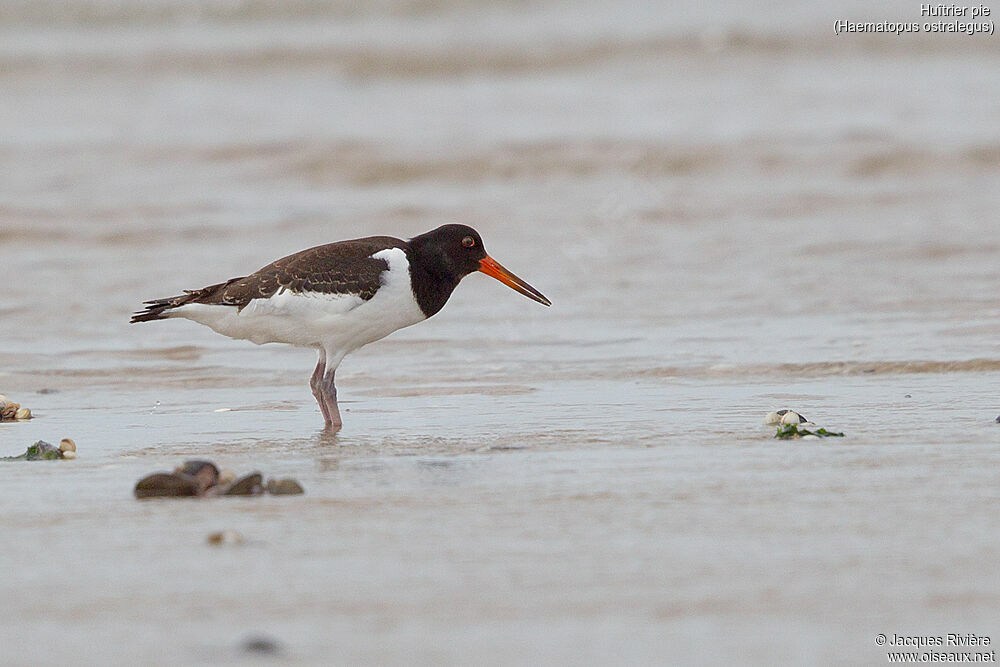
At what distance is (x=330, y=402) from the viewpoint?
19.7 feet

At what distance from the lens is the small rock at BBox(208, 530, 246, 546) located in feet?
12.0

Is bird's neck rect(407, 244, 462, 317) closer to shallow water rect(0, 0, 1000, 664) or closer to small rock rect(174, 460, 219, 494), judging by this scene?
shallow water rect(0, 0, 1000, 664)

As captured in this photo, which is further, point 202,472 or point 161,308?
point 161,308

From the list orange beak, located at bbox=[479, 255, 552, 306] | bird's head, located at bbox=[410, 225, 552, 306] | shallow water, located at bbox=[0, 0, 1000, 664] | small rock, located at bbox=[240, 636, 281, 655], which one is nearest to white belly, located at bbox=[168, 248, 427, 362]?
bird's head, located at bbox=[410, 225, 552, 306]

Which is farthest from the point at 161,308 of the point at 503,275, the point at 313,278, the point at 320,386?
the point at 503,275

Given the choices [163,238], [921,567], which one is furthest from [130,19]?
[921,567]

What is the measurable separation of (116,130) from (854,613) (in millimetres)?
13728

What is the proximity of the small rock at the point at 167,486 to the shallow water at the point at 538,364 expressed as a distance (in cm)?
8

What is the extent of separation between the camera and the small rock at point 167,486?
419 centimetres

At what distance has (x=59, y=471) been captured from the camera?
15.5ft

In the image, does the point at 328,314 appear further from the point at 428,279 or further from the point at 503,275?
the point at 503,275

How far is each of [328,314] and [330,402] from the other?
38 cm

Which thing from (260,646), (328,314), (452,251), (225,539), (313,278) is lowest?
(260,646)

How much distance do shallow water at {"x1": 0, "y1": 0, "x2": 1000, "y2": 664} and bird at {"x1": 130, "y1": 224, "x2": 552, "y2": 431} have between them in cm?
30
